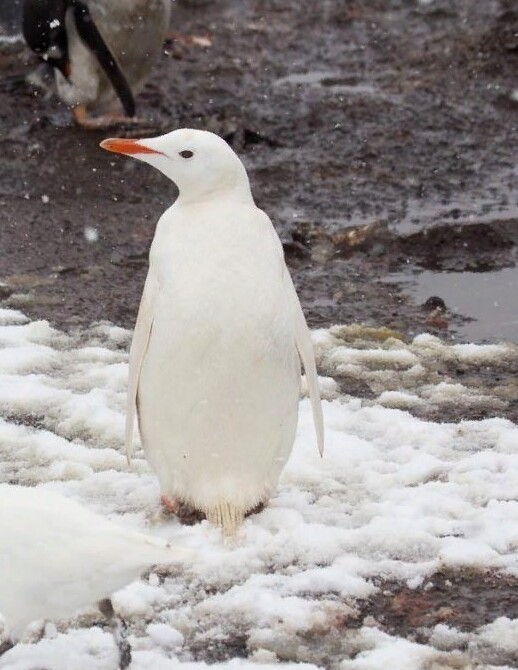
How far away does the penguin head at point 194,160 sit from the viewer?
386 cm

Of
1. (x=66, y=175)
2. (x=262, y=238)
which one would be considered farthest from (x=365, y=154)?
(x=262, y=238)

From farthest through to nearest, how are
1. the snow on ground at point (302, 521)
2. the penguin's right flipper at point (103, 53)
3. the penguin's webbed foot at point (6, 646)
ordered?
the penguin's right flipper at point (103, 53), the snow on ground at point (302, 521), the penguin's webbed foot at point (6, 646)

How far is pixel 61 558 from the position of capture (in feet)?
9.77

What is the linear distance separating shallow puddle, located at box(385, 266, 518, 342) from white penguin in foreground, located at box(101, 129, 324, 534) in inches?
72.2

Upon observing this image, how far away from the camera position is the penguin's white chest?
380 centimetres

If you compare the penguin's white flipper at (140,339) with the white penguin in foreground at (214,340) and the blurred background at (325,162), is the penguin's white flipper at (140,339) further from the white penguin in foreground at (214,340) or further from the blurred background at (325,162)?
the blurred background at (325,162)

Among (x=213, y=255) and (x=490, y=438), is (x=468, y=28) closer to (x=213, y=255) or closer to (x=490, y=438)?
(x=490, y=438)

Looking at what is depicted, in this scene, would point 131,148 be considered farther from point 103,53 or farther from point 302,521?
point 103,53

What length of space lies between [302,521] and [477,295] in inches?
92.7

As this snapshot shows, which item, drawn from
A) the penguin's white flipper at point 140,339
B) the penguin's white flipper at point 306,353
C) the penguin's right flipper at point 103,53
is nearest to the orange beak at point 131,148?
the penguin's white flipper at point 140,339

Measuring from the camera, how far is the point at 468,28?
33.7ft

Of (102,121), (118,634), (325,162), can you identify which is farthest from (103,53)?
(118,634)

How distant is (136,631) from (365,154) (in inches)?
195

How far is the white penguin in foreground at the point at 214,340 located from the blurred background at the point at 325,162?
1739 millimetres
